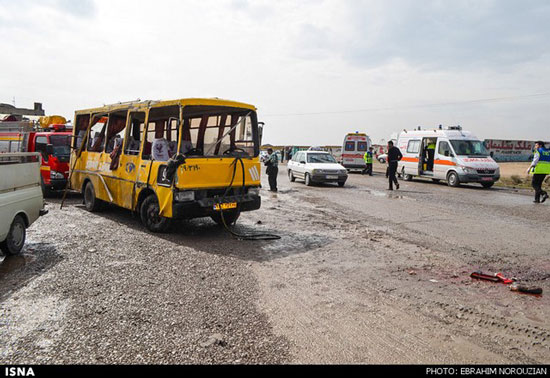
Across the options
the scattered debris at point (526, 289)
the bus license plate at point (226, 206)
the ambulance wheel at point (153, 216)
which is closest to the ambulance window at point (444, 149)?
the bus license plate at point (226, 206)

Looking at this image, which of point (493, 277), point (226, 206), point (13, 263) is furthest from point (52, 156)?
point (493, 277)

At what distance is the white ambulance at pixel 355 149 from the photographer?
25436 mm

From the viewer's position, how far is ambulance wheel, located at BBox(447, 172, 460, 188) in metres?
17.4

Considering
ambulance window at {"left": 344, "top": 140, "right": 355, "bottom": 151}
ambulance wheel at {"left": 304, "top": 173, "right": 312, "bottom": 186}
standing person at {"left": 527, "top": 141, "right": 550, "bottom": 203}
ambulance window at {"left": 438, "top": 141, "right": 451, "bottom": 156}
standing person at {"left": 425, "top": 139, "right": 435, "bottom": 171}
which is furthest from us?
ambulance window at {"left": 344, "top": 140, "right": 355, "bottom": 151}

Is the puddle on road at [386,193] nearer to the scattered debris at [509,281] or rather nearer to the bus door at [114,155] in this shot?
the scattered debris at [509,281]

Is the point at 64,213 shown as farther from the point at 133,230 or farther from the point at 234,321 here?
the point at 234,321

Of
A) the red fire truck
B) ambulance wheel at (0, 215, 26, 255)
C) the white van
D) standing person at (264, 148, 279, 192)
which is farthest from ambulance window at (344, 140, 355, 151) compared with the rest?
ambulance wheel at (0, 215, 26, 255)

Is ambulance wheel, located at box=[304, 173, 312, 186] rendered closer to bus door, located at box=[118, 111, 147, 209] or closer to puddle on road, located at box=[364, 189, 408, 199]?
puddle on road, located at box=[364, 189, 408, 199]

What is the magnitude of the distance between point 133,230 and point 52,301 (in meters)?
3.61

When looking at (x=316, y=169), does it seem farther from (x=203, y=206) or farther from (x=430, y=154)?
(x=203, y=206)

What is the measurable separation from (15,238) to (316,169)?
1284 cm

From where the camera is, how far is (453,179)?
17594 mm

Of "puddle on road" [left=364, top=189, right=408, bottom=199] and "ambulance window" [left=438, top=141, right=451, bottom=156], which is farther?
"ambulance window" [left=438, top=141, right=451, bottom=156]
